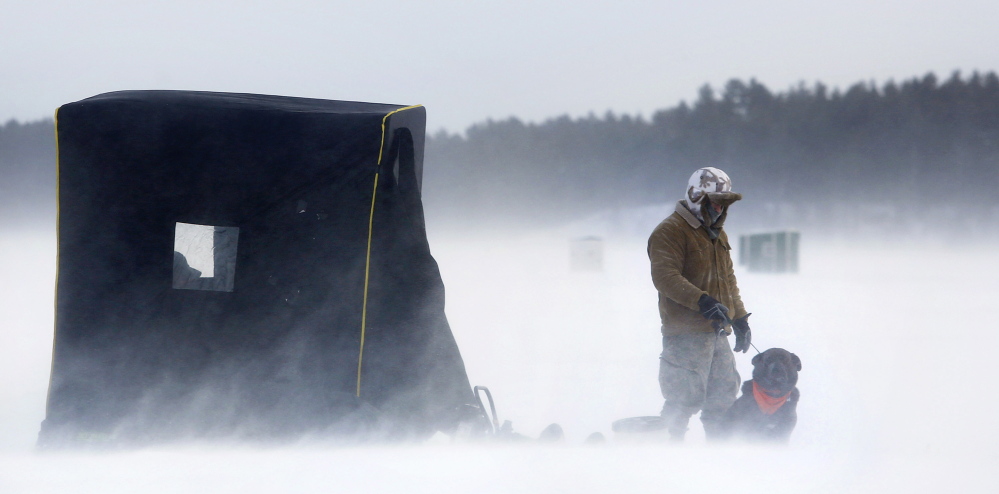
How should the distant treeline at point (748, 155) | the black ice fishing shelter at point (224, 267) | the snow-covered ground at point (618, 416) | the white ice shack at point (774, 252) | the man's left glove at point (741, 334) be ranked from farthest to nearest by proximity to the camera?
the distant treeline at point (748, 155), the white ice shack at point (774, 252), the man's left glove at point (741, 334), the black ice fishing shelter at point (224, 267), the snow-covered ground at point (618, 416)

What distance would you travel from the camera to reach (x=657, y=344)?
8.73 m

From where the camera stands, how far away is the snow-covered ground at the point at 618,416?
10.8 ft

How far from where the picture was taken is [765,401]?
3938 millimetres

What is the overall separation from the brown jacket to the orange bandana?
345mm

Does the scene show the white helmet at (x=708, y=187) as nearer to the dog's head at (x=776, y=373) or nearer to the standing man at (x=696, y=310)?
the standing man at (x=696, y=310)

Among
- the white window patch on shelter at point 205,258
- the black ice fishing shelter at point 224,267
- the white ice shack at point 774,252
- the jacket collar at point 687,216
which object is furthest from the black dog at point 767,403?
the white ice shack at point 774,252

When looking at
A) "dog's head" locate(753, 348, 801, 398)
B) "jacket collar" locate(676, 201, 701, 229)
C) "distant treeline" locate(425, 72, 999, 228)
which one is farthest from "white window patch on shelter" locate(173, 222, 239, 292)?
"distant treeline" locate(425, 72, 999, 228)

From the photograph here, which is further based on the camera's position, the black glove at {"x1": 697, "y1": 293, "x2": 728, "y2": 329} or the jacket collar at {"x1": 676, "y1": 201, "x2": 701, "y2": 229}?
the jacket collar at {"x1": 676, "y1": 201, "x2": 701, "y2": 229}

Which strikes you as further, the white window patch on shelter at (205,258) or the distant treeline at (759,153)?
the distant treeline at (759,153)

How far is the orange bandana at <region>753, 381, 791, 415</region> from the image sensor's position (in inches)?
155

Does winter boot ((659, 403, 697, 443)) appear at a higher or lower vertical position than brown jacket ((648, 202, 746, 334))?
lower

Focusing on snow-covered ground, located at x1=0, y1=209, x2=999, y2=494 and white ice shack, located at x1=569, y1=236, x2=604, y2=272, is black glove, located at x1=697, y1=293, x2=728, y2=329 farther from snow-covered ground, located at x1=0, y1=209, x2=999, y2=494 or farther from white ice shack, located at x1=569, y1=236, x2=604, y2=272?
white ice shack, located at x1=569, y1=236, x2=604, y2=272

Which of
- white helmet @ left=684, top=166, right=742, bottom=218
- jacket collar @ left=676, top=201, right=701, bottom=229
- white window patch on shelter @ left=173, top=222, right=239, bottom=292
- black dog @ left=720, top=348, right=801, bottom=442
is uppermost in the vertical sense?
white helmet @ left=684, top=166, right=742, bottom=218

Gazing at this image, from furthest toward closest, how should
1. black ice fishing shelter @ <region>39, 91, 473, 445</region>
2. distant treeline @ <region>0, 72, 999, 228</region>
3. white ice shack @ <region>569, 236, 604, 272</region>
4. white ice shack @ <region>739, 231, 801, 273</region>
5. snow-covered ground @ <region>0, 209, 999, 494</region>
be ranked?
1. distant treeline @ <region>0, 72, 999, 228</region>
2. white ice shack @ <region>569, 236, 604, 272</region>
3. white ice shack @ <region>739, 231, 801, 273</region>
4. black ice fishing shelter @ <region>39, 91, 473, 445</region>
5. snow-covered ground @ <region>0, 209, 999, 494</region>
